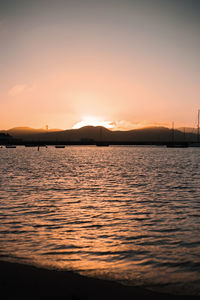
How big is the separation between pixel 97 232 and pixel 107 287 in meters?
5.82

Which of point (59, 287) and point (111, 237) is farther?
point (111, 237)

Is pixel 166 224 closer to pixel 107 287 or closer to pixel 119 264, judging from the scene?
pixel 119 264

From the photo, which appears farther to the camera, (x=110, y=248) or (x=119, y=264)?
(x=110, y=248)

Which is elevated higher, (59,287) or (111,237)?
(59,287)

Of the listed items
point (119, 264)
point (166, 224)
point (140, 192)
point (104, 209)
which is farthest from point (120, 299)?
point (140, 192)

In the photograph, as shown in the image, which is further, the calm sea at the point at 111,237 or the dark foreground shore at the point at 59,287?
the calm sea at the point at 111,237

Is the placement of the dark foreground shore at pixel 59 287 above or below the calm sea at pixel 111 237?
above

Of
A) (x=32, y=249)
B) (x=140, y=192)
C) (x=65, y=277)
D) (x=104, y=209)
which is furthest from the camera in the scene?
(x=140, y=192)

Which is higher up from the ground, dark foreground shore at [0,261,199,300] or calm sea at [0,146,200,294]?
dark foreground shore at [0,261,199,300]

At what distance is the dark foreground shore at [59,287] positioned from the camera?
654cm

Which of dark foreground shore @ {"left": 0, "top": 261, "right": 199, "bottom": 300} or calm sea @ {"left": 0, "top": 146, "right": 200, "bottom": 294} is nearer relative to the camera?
dark foreground shore @ {"left": 0, "top": 261, "right": 199, "bottom": 300}

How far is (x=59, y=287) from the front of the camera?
697cm

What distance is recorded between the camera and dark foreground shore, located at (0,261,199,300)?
6535 mm

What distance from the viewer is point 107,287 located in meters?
7.09
